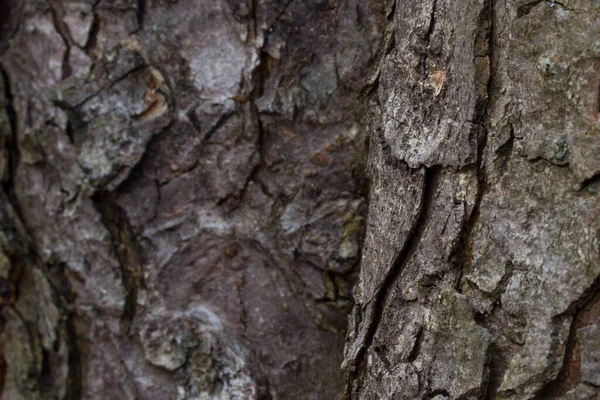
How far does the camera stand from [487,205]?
0.79m

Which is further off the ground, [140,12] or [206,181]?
[140,12]

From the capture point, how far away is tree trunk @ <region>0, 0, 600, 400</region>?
76 cm

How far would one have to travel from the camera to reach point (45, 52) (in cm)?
123

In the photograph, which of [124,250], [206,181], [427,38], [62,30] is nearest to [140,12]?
[62,30]

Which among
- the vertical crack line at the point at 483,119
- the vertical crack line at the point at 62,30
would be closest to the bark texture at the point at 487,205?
the vertical crack line at the point at 483,119

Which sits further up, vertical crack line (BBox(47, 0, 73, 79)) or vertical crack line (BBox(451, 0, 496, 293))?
vertical crack line (BBox(47, 0, 73, 79))

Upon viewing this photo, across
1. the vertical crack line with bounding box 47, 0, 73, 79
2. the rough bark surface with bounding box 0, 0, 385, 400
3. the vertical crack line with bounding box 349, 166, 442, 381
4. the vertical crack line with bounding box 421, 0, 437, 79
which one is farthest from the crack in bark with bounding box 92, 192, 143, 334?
the vertical crack line with bounding box 421, 0, 437, 79

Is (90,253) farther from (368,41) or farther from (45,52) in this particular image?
(368,41)

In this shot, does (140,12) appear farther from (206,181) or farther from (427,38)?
(427,38)

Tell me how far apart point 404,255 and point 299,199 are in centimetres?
25

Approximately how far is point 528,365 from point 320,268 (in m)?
0.39

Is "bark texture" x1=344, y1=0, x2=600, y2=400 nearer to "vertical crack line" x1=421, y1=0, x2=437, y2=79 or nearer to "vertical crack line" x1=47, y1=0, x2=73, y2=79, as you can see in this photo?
"vertical crack line" x1=421, y1=0, x2=437, y2=79

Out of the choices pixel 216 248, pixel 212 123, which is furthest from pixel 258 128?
pixel 216 248

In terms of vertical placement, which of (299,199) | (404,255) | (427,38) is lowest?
(404,255)
